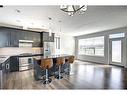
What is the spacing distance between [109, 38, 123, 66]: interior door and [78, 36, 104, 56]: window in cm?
97

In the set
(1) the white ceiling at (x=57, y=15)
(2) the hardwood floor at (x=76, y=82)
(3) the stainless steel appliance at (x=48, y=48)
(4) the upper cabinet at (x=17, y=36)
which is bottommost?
(2) the hardwood floor at (x=76, y=82)

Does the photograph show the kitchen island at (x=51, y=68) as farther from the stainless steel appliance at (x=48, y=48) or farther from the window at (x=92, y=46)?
the window at (x=92, y=46)

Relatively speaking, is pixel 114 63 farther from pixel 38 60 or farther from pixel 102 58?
pixel 38 60

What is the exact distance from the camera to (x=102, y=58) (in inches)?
380

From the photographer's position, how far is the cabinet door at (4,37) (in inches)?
262

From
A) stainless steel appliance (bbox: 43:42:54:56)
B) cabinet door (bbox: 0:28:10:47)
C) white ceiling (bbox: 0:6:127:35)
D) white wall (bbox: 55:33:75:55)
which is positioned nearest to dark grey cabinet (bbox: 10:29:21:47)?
cabinet door (bbox: 0:28:10:47)

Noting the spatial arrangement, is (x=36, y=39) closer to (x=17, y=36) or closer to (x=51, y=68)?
(x=17, y=36)

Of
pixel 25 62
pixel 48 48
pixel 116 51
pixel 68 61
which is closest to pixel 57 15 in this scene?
pixel 68 61

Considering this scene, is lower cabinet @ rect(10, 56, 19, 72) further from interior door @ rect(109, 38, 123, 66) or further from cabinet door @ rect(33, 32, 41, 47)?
interior door @ rect(109, 38, 123, 66)

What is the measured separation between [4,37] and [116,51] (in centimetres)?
709

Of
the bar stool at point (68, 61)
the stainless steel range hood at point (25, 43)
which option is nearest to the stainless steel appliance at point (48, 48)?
the stainless steel range hood at point (25, 43)

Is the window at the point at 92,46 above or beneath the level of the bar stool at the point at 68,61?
above

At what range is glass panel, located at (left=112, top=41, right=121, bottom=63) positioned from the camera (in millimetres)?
8375
